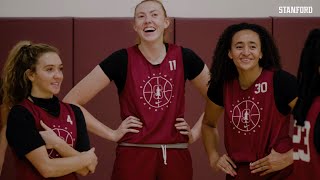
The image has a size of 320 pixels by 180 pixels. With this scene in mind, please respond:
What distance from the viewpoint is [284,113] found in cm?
287

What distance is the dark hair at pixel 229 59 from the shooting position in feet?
9.80

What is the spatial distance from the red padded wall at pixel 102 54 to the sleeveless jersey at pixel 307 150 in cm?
250

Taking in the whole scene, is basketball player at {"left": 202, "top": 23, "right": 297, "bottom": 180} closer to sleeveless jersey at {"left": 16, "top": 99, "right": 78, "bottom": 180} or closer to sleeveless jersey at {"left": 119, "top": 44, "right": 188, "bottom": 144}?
sleeveless jersey at {"left": 119, "top": 44, "right": 188, "bottom": 144}

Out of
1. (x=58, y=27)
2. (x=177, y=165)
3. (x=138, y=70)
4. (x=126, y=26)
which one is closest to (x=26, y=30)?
(x=58, y=27)

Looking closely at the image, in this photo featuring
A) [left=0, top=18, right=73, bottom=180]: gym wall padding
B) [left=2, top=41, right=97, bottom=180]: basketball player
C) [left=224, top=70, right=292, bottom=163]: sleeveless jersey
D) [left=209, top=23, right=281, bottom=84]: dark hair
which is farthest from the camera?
[left=0, top=18, right=73, bottom=180]: gym wall padding

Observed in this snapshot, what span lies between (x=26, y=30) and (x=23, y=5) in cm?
47

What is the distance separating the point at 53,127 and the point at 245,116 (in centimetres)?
91

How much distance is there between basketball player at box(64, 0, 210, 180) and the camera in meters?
3.19

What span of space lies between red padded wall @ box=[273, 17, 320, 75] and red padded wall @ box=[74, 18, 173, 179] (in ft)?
2.84

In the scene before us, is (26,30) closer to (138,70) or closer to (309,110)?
(138,70)

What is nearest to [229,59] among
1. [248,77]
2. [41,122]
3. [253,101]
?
[248,77]

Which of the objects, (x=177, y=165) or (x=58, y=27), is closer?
(x=177, y=165)

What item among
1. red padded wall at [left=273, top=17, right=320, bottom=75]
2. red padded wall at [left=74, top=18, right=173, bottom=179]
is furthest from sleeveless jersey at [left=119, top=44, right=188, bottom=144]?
red padded wall at [left=273, top=17, right=320, bottom=75]

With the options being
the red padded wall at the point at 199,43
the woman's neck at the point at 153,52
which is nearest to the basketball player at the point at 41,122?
the woman's neck at the point at 153,52
